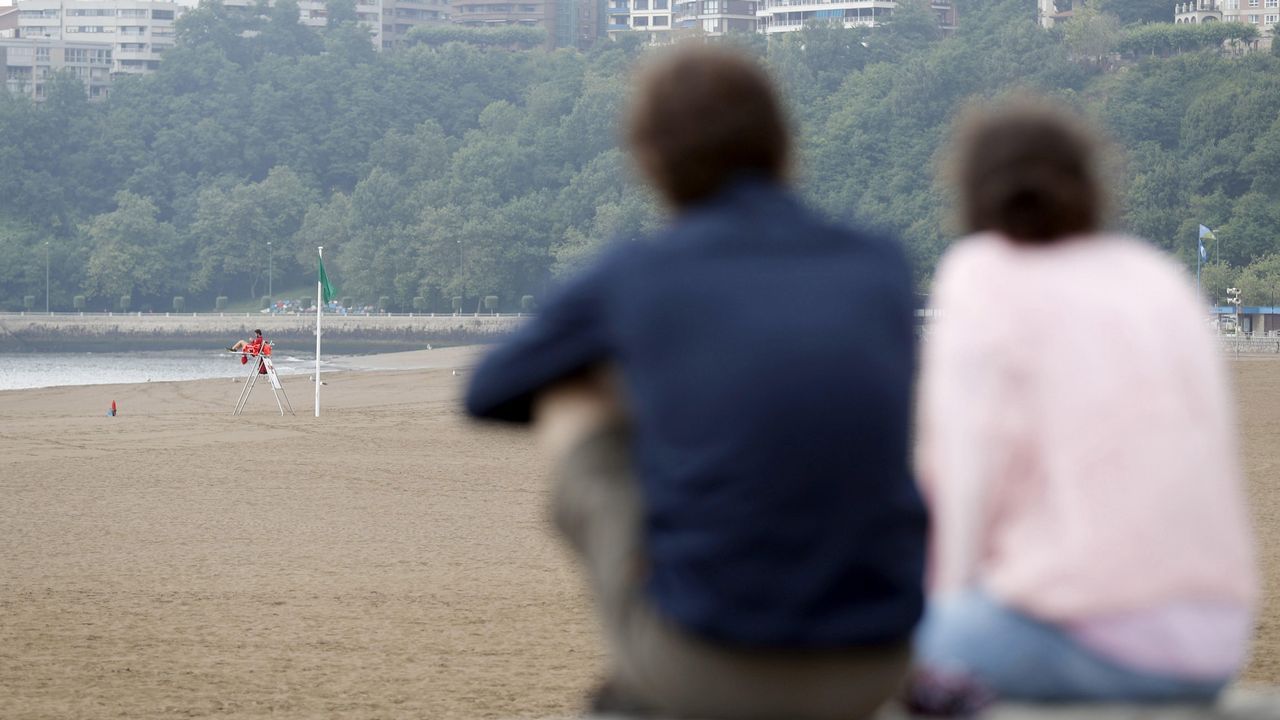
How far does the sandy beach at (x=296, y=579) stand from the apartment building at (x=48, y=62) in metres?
132

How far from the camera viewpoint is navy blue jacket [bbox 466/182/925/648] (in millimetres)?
2316

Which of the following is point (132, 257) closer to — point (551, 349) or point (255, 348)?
point (255, 348)

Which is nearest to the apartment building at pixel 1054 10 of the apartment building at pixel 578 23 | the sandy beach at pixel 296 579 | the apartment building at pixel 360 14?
the apartment building at pixel 578 23

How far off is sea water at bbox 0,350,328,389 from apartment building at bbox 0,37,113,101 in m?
57.2

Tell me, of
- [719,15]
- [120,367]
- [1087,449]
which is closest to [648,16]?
[719,15]

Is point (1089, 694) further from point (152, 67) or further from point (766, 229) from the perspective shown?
point (152, 67)

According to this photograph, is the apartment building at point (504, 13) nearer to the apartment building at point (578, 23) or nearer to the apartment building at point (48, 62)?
the apartment building at point (578, 23)

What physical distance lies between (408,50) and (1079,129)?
140735 mm

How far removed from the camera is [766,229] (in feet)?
7.95

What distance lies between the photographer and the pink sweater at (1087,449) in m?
2.60

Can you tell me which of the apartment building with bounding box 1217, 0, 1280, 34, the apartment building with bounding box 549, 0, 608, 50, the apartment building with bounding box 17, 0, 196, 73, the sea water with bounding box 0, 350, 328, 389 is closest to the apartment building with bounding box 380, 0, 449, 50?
the apartment building with bounding box 549, 0, 608, 50

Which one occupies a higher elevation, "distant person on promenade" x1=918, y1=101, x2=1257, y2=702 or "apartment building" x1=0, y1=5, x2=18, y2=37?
"apartment building" x1=0, y1=5, x2=18, y2=37

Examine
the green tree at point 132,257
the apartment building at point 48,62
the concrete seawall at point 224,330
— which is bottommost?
the concrete seawall at point 224,330

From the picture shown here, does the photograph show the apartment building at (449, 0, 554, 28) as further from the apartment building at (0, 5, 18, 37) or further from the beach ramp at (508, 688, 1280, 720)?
the beach ramp at (508, 688, 1280, 720)
